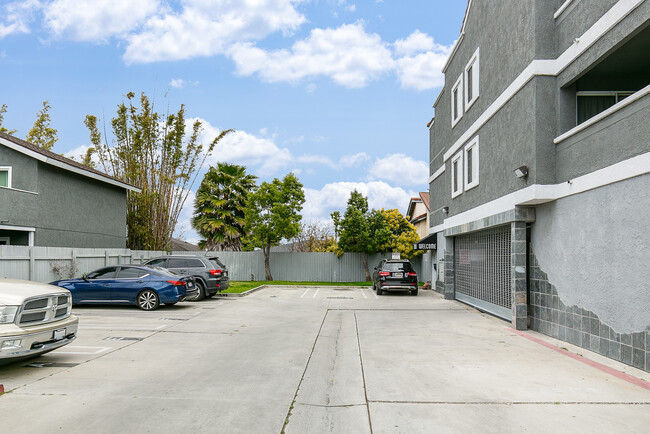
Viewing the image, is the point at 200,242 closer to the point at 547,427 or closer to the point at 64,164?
the point at 64,164

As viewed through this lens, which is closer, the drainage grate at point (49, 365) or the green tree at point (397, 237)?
the drainage grate at point (49, 365)

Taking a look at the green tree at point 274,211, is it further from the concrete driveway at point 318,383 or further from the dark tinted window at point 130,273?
the concrete driveway at point 318,383

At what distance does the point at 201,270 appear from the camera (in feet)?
62.3

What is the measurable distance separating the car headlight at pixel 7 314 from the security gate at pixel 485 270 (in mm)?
11373

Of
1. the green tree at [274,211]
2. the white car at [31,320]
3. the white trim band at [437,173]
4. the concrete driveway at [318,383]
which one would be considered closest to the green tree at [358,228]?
the green tree at [274,211]

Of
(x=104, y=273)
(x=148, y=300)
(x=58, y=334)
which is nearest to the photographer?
(x=58, y=334)

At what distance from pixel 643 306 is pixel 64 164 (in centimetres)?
2044

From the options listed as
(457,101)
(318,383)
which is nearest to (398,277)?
(457,101)

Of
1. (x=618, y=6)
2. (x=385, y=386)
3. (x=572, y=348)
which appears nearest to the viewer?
(x=385, y=386)

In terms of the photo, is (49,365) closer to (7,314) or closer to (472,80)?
(7,314)

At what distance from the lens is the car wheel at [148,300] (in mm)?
15344

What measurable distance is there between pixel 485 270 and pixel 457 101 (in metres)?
7.22

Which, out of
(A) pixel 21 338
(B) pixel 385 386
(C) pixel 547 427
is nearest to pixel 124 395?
(A) pixel 21 338

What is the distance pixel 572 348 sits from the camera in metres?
9.48
